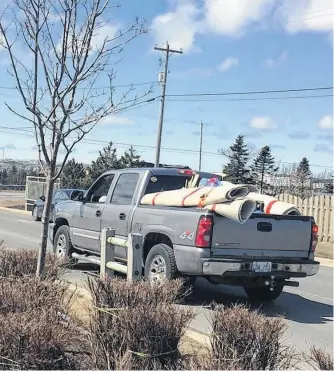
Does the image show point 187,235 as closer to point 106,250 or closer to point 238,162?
point 106,250

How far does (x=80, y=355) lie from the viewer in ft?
13.3

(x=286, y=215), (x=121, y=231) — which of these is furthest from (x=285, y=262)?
(x=121, y=231)

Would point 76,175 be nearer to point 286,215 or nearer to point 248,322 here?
point 286,215

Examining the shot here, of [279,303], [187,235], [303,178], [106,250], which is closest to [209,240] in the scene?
[187,235]

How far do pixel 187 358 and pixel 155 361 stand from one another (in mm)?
300

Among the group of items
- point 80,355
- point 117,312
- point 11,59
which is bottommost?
point 80,355

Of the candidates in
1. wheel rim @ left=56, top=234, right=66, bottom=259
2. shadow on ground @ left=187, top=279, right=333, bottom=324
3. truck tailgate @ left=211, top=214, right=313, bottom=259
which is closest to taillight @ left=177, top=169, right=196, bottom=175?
shadow on ground @ left=187, top=279, right=333, bottom=324

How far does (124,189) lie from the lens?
9.66 meters

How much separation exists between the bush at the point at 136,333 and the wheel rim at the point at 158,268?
12.5ft

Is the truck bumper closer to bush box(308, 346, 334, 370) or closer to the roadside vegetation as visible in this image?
the roadside vegetation

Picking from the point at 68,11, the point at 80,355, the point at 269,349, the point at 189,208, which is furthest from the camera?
the point at 189,208

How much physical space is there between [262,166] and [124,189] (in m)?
32.8

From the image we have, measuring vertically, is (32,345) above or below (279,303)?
above

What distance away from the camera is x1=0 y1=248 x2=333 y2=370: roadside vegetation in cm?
369
